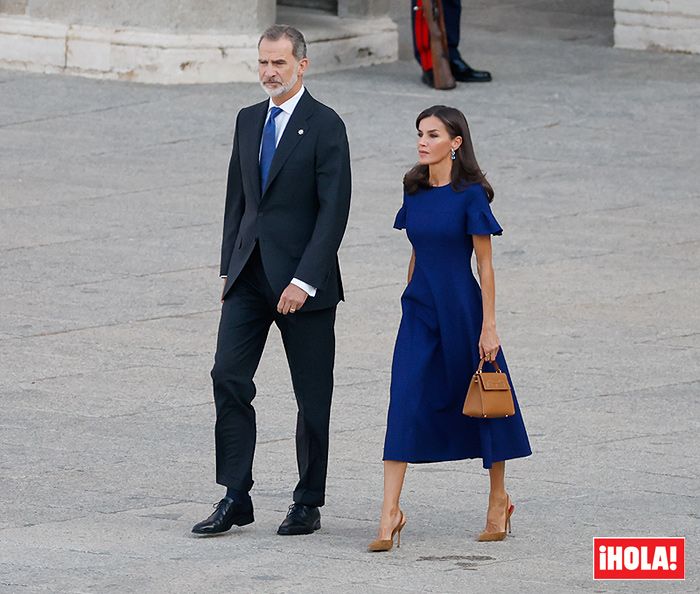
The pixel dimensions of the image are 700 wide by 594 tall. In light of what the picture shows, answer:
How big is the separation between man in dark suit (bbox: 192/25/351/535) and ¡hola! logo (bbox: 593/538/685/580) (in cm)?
122

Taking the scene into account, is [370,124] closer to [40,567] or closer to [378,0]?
[378,0]

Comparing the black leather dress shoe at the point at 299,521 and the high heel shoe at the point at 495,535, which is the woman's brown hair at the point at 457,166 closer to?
the high heel shoe at the point at 495,535

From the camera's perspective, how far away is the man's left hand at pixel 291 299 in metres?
6.80

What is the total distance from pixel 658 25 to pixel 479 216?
1283cm

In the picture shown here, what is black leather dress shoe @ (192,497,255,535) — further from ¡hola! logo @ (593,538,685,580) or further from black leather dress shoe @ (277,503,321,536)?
¡hola! logo @ (593,538,685,580)

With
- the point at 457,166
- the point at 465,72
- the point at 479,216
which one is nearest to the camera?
the point at 479,216

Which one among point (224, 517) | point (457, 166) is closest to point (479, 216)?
point (457, 166)

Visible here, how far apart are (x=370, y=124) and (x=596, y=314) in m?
5.58

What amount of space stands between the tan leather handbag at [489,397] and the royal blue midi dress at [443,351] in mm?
146

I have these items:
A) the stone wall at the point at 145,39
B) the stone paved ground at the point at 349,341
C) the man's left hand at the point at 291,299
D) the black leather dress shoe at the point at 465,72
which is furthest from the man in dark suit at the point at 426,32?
the man's left hand at the point at 291,299

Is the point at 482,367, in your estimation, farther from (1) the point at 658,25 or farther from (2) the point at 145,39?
(1) the point at 658,25

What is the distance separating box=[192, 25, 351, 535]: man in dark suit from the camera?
6.86 meters

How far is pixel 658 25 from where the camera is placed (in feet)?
62.4

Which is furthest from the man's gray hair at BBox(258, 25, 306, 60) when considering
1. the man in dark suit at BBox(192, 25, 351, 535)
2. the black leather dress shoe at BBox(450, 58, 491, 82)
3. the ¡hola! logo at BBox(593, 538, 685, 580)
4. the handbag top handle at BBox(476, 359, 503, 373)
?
the black leather dress shoe at BBox(450, 58, 491, 82)
